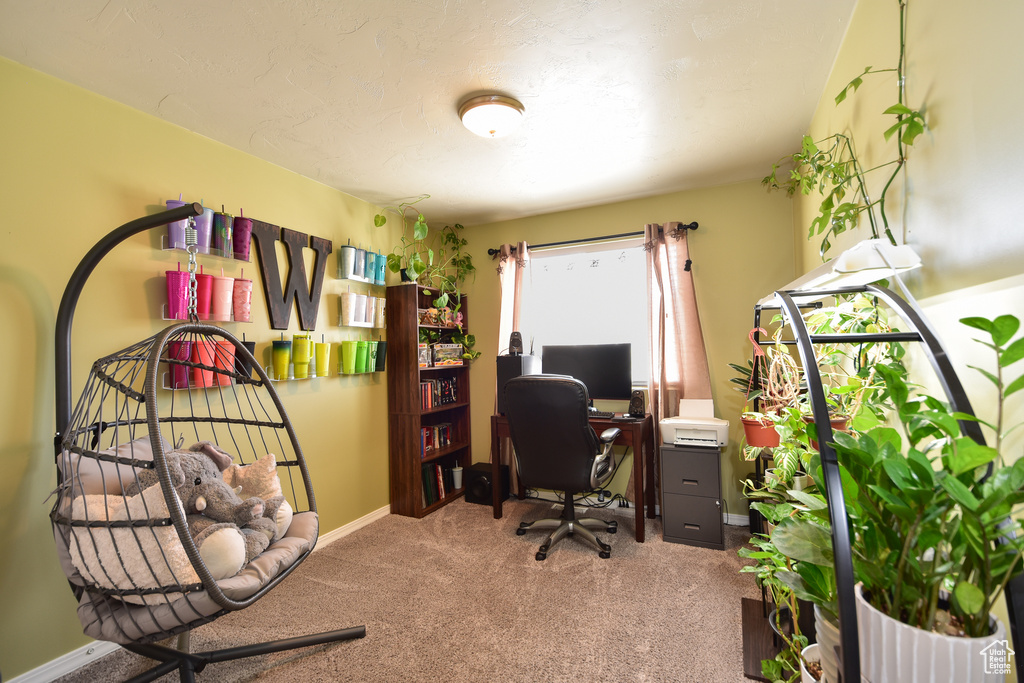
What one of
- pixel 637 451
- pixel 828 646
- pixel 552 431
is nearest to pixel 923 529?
pixel 828 646

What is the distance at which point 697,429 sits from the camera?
9.11 feet

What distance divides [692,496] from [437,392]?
198cm

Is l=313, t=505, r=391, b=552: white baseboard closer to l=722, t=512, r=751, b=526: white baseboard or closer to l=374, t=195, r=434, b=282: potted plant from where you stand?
l=374, t=195, r=434, b=282: potted plant

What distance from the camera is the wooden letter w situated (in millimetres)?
2561

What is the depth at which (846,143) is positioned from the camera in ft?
5.61

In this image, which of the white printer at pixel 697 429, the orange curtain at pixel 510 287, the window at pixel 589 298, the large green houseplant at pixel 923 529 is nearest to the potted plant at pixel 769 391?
the white printer at pixel 697 429

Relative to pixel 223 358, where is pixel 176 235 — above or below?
above

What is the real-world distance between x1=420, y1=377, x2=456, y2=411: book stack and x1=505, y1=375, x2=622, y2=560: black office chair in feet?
3.25

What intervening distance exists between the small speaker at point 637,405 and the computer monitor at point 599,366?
140 millimetres

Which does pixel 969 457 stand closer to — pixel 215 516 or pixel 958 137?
pixel 958 137

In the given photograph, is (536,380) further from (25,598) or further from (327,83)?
(25,598)

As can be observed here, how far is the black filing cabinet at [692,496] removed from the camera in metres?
2.68

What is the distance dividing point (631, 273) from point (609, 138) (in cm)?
127

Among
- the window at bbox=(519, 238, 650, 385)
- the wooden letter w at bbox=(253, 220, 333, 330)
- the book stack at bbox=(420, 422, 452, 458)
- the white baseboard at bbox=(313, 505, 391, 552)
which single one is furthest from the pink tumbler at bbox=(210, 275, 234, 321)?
the window at bbox=(519, 238, 650, 385)
